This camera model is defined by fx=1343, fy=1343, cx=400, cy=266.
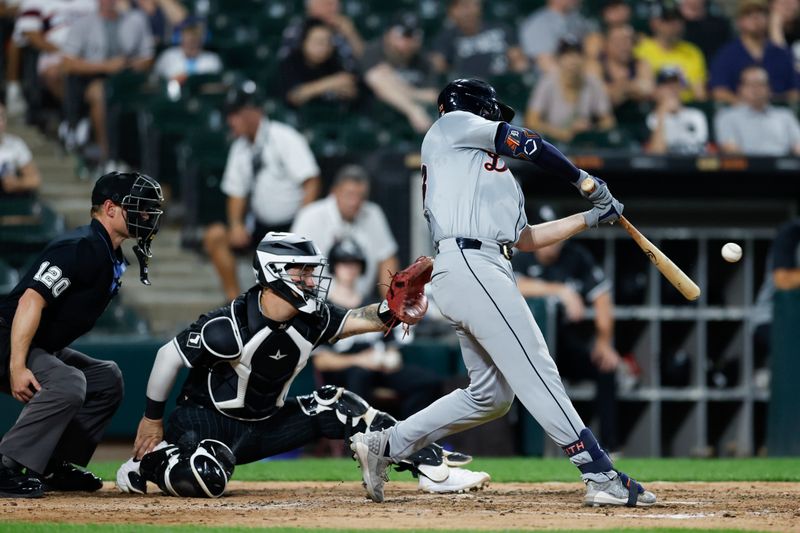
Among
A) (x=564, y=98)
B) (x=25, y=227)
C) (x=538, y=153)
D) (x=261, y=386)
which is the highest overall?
(x=564, y=98)

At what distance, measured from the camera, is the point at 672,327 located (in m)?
9.77

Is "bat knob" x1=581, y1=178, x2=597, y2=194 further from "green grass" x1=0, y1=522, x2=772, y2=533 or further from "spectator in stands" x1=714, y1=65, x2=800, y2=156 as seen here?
"spectator in stands" x1=714, y1=65, x2=800, y2=156

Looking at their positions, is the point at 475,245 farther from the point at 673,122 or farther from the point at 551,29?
the point at 551,29

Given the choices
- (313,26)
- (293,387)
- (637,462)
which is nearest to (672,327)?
(637,462)

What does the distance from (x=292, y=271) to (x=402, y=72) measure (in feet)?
19.3

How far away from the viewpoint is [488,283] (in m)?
5.04

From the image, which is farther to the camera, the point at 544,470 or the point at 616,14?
the point at 616,14

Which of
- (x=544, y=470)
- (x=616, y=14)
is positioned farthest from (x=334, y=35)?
(x=544, y=470)

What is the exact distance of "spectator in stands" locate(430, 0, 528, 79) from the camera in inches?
455

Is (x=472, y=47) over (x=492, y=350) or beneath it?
over

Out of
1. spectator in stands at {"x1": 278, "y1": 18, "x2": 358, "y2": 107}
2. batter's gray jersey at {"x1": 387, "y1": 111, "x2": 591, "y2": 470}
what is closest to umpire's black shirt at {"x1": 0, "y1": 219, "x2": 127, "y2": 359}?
batter's gray jersey at {"x1": 387, "y1": 111, "x2": 591, "y2": 470}

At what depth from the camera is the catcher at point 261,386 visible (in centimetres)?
545

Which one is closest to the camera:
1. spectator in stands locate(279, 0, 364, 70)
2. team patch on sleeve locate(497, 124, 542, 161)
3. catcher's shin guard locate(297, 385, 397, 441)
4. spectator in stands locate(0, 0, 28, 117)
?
team patch on sleeve locate(497, 124, 542, 161)

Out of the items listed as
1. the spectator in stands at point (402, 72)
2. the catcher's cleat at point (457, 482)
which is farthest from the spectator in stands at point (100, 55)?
the catcher's cleat at point (457, 482)
